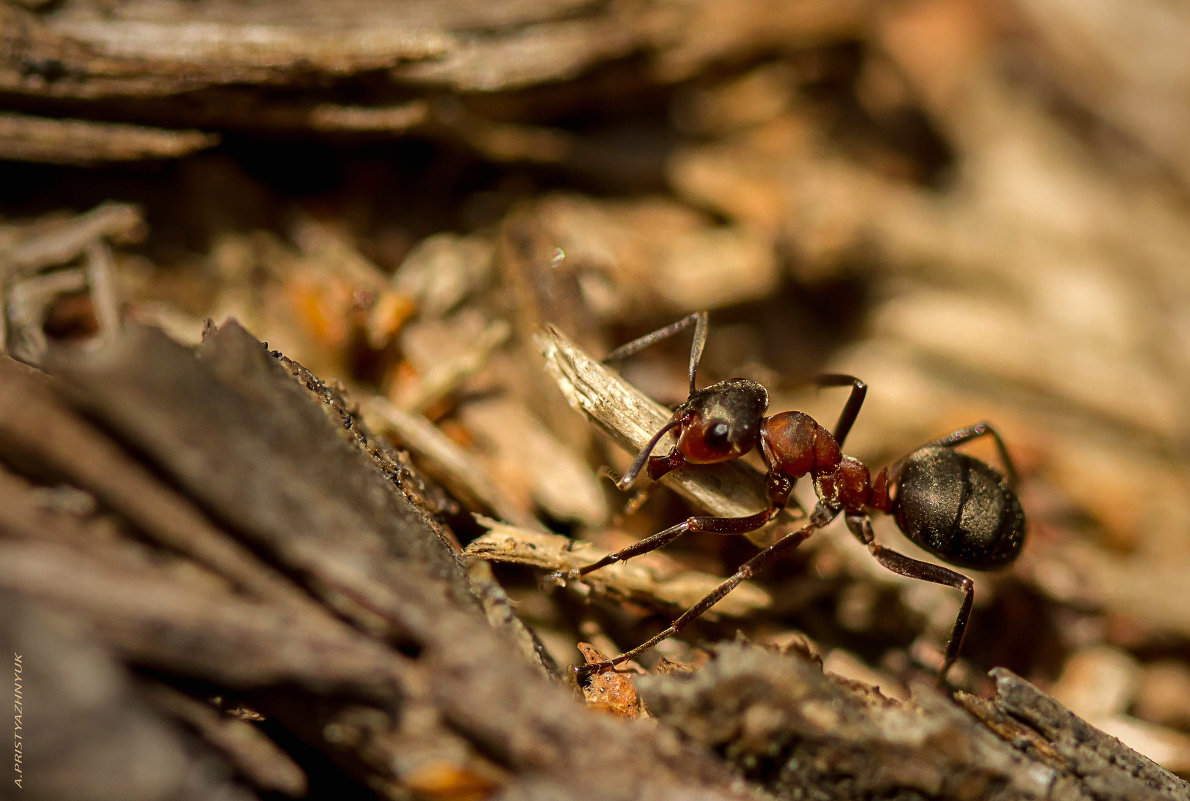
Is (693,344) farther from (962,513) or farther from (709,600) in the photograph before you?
(962,513)

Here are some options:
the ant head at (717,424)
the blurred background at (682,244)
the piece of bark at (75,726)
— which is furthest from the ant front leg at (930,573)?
the piece of bark at (75,726)

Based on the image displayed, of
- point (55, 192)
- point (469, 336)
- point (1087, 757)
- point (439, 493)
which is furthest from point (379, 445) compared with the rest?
point (1087, 757)

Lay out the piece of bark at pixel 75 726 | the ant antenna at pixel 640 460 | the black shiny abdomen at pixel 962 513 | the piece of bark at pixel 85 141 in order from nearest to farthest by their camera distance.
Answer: the piece of bark at pixel 75 726
the ant antenna at pixel 640 460
the piece of bark at pixel 85 141
the black shiny abdomen at pixel 962 513

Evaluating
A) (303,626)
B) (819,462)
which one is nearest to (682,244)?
(819,462)

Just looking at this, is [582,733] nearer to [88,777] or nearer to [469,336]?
[88,777]

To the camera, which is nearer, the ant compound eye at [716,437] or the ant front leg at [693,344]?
the ant compound eye at [716,437]

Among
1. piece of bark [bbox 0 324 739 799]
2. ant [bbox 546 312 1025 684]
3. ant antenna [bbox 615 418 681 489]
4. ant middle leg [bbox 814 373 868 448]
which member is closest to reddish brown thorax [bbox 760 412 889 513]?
ant [bbox 546 312 1025 684]

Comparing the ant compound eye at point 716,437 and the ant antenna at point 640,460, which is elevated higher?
the ant compound eye at point 716,437

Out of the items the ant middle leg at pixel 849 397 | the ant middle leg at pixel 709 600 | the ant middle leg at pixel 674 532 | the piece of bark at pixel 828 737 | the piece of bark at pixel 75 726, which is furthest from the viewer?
the ant middle leg at pixel 849 397

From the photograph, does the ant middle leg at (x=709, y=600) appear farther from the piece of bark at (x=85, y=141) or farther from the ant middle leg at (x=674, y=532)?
the piece of bark at (x=85, y=141)
